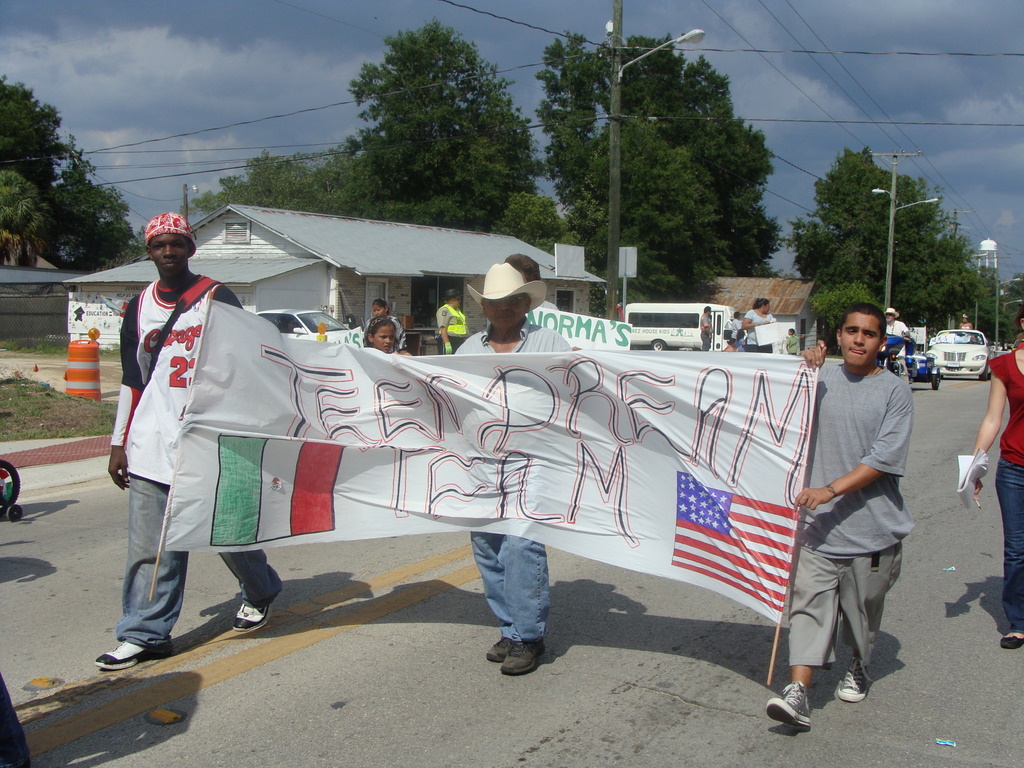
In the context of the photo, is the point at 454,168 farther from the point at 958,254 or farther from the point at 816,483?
the point at 816,483

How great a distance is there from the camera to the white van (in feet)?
128

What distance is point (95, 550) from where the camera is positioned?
6371 mm

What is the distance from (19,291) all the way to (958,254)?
4825 cm

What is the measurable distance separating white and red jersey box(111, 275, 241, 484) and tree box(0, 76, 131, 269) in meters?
44.0

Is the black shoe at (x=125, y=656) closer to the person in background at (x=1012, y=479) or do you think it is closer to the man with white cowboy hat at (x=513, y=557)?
the man with white cowboy hat at (x=513, y=557)

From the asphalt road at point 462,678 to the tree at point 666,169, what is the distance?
42.5 metres

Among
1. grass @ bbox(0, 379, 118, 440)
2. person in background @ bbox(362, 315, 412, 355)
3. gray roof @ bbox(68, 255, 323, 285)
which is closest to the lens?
person in background @ bbox(362, 315, 412, 355)

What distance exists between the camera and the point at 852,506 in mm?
3695

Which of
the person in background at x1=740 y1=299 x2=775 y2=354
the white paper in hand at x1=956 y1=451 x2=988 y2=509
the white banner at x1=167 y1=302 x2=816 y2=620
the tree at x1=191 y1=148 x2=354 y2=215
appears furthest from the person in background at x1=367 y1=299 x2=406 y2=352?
the tree at x1=191 y1=148 x2=354 y2=215

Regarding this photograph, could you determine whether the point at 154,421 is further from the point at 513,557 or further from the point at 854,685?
the point at 854,685

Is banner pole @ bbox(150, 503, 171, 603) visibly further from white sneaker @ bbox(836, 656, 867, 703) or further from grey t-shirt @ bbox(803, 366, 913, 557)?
white sneaker @ bbox(836, 656, 867, 703)

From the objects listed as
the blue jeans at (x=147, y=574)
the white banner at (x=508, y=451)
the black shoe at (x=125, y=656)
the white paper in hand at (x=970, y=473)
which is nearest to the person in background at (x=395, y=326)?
the white banner at (x=508, y=451)

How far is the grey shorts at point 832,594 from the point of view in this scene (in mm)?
3646

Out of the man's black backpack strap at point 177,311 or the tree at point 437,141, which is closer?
the man's black backpack strap at point 177,311
